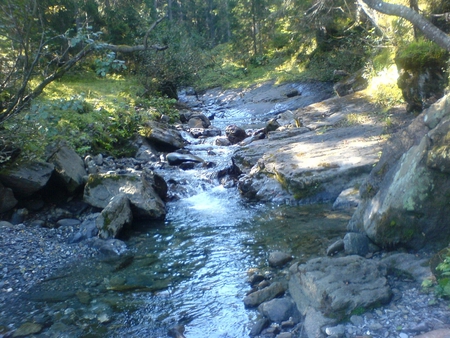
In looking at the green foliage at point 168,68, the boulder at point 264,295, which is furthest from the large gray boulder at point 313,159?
the green foliage at point 168,68

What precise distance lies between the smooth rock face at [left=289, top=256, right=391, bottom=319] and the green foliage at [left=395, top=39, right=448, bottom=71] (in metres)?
7.90

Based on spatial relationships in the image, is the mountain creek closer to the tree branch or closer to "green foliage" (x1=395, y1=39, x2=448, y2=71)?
"green foliage" (x1=395, y1=39, x2=448, y2=71)

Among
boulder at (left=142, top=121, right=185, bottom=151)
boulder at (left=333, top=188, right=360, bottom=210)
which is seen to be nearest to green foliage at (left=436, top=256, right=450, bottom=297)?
boulder at (left=333, top=188, right=360, bottom=210)

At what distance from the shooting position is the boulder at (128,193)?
9.02 meters

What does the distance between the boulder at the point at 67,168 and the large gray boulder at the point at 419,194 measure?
6.46 metres

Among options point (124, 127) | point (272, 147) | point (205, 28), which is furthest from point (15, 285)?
point (205, 28)

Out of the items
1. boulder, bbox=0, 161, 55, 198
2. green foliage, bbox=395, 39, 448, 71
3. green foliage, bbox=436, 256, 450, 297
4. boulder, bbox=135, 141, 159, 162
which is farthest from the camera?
boulder, bbox=135, 141, 159, 162

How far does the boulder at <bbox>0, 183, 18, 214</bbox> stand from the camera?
8.69 meters

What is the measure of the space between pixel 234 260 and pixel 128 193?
3.32 m

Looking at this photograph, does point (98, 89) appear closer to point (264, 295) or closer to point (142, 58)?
point (142, 58)

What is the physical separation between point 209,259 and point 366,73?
12641 mm

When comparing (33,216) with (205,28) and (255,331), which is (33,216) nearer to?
(255,331)

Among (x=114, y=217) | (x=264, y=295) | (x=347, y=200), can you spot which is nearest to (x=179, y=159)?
(x=114, y=217)

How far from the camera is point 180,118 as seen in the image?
20.6 metres
